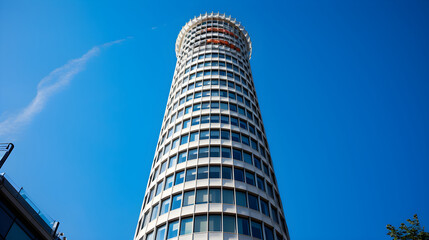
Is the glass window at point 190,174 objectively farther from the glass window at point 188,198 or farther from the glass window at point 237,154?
the glass window at point 237,154

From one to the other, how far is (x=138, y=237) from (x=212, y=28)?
57.3m

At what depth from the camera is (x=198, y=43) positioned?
75188mm

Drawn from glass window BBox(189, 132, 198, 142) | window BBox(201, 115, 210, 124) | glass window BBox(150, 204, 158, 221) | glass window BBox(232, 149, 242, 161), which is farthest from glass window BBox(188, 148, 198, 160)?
glass window BBox(150, 204, 158, 221)

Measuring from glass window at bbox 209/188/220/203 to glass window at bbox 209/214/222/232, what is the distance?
206 cm

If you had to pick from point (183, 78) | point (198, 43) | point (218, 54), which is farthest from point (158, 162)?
point (198, 43)

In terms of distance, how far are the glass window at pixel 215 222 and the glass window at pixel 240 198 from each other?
10.3 feet

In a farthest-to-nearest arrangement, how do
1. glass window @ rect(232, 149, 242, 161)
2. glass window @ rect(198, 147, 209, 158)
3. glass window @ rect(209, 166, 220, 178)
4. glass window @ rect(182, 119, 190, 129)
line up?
glass window @ rect(182, 119, 190, 129), glass window @ rect(232, 149, 242, 161), glass window @ rect(198, 147, 209, 158), glass window @ rect(209, 166, 220, 178)

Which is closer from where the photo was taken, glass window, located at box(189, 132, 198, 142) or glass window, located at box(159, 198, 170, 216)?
glass window, located at box(159, 198, 170, 216)

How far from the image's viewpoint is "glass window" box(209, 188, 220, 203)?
36594 mm

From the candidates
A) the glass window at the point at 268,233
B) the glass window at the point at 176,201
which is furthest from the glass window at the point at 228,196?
the glass window at the point at 176,201

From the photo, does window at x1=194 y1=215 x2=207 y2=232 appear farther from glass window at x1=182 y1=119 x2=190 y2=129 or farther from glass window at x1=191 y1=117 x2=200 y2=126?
glass window at x1=182 y1=119 x2=190 y2=129

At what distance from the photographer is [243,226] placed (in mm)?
34156

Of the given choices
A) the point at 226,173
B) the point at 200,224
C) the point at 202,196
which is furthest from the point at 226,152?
the point at 200,224

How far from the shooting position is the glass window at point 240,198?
36.6 m
